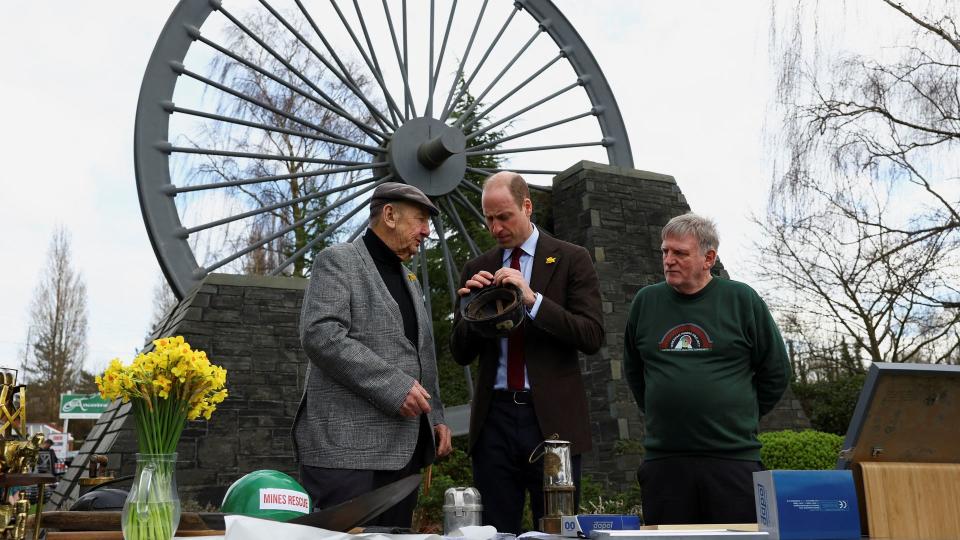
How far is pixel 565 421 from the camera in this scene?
2.34 meters

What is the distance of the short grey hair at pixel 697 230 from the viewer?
8.08ft

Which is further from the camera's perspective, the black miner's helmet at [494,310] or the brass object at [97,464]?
the brass object at [97,464]

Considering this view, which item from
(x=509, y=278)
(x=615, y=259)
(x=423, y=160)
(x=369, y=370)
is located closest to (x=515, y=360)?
(x=509, y=278)

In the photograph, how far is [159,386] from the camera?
1.38 m

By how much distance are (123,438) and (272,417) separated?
1013 millimetres

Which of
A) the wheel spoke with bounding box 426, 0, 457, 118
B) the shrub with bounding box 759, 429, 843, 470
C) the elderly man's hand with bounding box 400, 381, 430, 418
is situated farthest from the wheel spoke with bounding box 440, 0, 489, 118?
the elderly man's hand with bounding box 400, 381, 430, 418

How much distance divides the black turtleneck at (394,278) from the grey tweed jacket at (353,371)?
0.06 m

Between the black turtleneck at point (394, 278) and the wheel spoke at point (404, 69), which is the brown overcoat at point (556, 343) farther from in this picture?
the wheel spoke at point (404, 69)

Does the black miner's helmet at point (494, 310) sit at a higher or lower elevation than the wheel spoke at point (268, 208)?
lower

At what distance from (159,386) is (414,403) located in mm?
829

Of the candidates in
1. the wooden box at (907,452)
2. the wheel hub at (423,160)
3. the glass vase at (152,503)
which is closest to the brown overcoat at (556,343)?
the wooden box at (907,452)

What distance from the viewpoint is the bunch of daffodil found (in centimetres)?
136

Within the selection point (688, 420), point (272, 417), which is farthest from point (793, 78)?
point (688, 420)

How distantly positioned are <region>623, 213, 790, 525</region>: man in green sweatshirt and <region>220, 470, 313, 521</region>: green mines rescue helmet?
1.16 m
